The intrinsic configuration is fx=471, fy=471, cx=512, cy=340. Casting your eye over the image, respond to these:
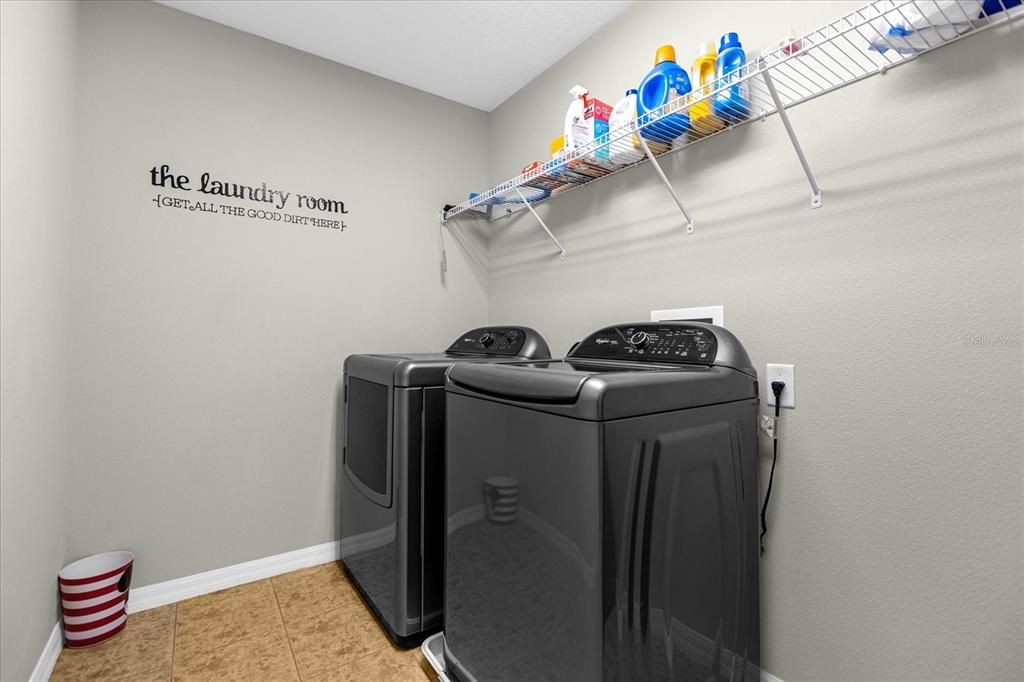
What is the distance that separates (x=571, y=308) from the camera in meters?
2.17

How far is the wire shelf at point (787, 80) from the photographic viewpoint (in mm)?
1015

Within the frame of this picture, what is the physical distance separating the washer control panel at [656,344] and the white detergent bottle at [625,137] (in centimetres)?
64

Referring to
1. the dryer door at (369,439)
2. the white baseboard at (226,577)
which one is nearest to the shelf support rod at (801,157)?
the dryer door at (369,439)

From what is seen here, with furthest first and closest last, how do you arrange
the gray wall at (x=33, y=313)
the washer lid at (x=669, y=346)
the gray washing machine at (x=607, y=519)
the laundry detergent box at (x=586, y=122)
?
1. the laundry detergent box at (x=586, y=122)
2. the washer lid at (x=669, y=346)
3. the gray wall at (x=33, y=313)
4. the gray washing machine at (x=607, y=519)

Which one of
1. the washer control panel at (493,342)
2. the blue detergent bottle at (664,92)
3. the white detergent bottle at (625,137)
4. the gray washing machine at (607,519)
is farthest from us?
the washer control panel at (493,342)

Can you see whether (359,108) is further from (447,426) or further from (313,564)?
(313,564)

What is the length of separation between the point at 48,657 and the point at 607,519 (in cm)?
186

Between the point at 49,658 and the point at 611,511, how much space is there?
6.17 ft

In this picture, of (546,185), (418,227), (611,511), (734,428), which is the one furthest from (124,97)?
(734,428)

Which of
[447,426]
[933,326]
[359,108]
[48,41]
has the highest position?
[359,108]

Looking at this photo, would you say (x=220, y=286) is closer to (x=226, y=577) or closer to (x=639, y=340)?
(x=226, y=577)

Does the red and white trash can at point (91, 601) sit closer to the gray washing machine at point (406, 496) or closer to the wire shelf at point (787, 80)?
the gray washing machine at point (406, 496)

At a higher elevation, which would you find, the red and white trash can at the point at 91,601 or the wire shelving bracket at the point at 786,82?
the wire shelving bracket at the point at 786,82

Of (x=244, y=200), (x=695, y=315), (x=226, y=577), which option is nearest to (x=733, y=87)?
(x=695, y=315)
